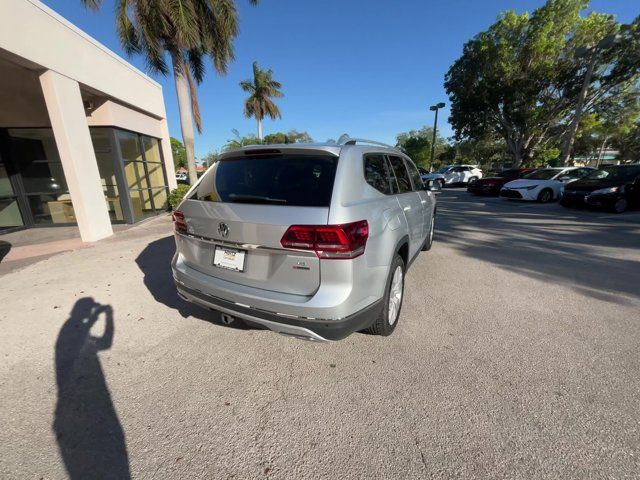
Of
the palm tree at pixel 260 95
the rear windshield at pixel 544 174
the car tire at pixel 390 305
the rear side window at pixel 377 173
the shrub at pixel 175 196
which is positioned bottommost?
the car tire at pixel 390 305

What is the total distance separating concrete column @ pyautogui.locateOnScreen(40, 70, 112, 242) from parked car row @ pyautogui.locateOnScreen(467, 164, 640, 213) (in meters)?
14.9

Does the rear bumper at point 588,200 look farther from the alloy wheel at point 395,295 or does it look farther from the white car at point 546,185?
the alloy wheel at point 395,295

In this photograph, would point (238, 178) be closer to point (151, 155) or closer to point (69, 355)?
point (69, 355)

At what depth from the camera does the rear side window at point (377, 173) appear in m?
2.47

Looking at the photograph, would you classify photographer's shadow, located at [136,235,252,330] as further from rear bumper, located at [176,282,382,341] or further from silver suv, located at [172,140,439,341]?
silver suv, located at [172,140,439,341]

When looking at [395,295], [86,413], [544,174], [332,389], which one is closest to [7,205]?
[86,413]

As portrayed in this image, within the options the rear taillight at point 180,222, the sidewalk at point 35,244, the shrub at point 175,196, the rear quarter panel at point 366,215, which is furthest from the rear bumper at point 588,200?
the sidewalk at point 35,244

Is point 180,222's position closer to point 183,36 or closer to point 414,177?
point 414,177

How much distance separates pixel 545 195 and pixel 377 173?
13158 millimetres

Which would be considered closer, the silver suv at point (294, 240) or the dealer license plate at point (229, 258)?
the silver suv at point (294, 240)

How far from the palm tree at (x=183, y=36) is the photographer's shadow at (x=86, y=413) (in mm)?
10313

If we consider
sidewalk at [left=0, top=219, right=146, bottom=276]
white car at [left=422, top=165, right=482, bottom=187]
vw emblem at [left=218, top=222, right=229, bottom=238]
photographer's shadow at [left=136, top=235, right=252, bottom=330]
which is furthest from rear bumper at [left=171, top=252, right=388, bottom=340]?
white car at [left=422, top=165, right=482, bottom=187]

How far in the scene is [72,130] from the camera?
255 inches

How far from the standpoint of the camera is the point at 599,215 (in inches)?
354
